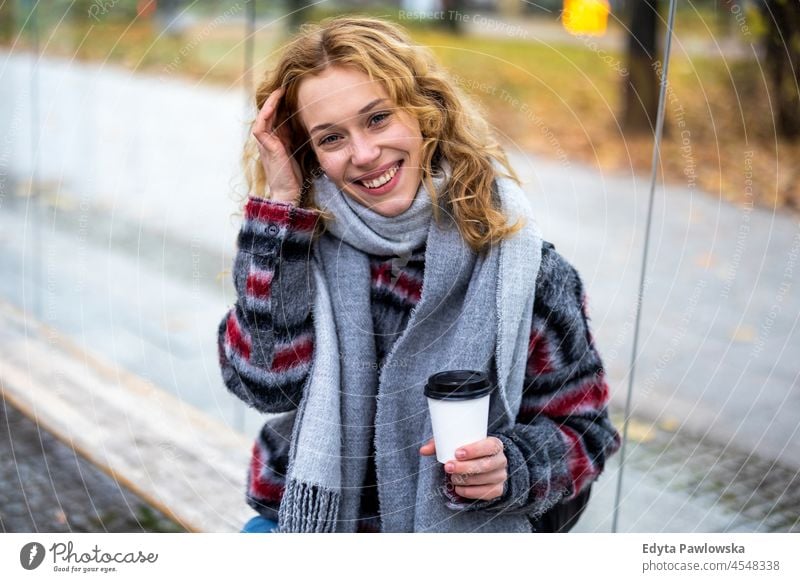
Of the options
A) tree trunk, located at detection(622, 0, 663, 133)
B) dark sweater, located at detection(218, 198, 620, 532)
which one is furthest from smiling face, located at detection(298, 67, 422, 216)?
tree trunk, located at detection(622, 0, 663, 133)

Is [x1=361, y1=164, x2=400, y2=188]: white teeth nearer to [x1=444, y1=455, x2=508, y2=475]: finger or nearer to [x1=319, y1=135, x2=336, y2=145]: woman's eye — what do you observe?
[x1=319, y1=135, x2=336, y2=145]: woman's eye

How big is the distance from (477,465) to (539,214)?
472cm

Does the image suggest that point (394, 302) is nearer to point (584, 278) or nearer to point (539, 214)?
point (584, 278)

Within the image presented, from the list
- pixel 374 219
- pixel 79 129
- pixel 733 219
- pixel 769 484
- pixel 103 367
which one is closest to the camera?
pixel 374 219

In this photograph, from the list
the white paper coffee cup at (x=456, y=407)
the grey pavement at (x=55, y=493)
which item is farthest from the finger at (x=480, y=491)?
the grey pavement at (x=55, y=493)

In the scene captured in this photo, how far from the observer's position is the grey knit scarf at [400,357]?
1.74 metres

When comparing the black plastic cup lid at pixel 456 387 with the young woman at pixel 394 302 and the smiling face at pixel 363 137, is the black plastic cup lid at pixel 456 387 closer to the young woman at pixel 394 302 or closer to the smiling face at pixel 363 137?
the young woman at pixel 394 302

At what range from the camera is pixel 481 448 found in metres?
1.60

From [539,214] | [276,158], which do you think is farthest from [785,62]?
[276,158]

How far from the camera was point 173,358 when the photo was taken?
402 cm

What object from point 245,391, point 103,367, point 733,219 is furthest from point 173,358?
point 733,219

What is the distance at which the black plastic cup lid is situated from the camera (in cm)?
152

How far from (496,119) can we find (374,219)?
7.04 metres

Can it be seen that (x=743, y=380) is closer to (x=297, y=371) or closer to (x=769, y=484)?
(x=769, y=484)
